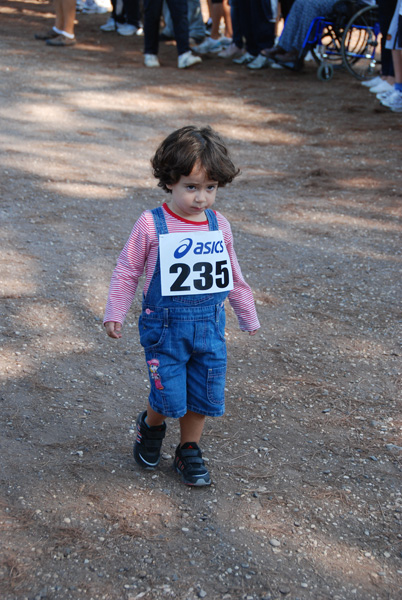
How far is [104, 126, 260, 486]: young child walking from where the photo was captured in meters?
2.61

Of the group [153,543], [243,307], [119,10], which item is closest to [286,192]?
[243,307]

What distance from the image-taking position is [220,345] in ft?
8.96

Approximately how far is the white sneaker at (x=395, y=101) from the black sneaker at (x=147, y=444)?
6755mm

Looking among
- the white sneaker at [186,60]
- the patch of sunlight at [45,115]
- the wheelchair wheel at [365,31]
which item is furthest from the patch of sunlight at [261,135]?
the white sneaker at [186,60]

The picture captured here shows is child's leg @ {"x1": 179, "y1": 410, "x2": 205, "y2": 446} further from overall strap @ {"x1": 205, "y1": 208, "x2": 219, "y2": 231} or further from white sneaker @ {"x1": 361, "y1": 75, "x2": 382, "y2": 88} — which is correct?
white sneaker @ {"x1": 361, "y1": 75, "x2": 382, "y2": 88}

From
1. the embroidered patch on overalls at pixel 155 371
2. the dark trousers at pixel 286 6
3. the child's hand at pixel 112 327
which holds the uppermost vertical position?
the child's hand at pixel 112 327

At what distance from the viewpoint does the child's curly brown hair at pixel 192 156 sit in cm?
256

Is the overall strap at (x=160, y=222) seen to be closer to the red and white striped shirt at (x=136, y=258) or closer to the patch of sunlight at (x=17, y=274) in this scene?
the red and white striped shirt at (x=136, y=258)

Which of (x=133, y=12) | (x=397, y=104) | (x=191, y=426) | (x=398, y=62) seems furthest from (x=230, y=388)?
(x=133, y=12)

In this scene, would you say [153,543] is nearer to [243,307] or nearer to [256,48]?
[243,307]

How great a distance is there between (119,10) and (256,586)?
38.7 ft

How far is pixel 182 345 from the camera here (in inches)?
105

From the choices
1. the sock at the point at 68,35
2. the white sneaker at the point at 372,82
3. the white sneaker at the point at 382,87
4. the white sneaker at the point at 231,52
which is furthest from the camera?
the sock at the point at 68,35

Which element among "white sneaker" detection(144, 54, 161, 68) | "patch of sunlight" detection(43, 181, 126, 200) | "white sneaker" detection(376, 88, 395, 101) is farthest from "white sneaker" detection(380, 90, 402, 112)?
"patch of sunlight" detection(43, 181, 126, 200)
